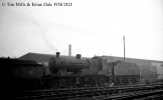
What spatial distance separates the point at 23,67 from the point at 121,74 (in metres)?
13.0

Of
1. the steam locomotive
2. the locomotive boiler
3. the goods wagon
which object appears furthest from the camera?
the goods wagon

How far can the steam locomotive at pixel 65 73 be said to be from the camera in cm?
1514

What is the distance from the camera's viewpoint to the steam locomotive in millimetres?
15141

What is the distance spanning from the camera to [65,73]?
17359 millimetres

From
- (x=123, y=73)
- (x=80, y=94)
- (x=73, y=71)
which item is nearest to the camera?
(x=80, y=94)

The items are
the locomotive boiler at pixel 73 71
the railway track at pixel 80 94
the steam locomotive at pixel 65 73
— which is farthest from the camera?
the locomotive boiler at pixel 73 71

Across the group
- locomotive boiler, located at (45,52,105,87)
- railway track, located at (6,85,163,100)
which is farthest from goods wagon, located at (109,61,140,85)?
railway track, located at (6,85,163,100)

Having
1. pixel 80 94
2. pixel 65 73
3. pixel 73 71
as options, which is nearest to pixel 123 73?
pixel 73 71

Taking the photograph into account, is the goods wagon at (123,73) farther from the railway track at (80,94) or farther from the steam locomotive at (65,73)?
the railway track at (80,94)

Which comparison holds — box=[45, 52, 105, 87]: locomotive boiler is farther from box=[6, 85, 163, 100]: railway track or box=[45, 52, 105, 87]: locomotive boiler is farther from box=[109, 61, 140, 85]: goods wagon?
box=[6, 85, 163, 100]: railway track

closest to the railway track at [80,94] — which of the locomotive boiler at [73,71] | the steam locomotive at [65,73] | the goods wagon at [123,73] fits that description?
the steam locomotive at [65,73]

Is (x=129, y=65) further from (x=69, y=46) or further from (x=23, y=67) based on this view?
(x=69, y=46)

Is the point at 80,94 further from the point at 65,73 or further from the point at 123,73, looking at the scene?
the point at 123,73

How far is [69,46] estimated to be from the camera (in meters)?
57.7
